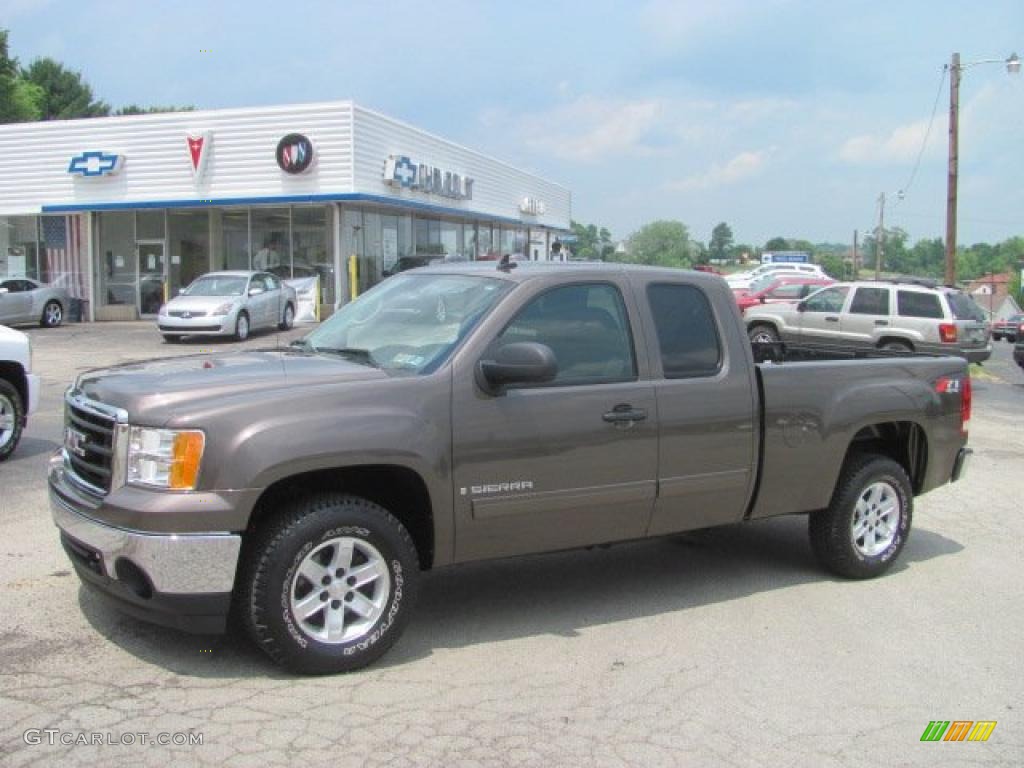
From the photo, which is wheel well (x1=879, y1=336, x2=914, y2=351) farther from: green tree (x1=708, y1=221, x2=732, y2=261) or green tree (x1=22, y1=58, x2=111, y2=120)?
green tree (x1=22, y1=58, x2=111, y2=120)

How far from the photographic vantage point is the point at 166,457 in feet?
13.2

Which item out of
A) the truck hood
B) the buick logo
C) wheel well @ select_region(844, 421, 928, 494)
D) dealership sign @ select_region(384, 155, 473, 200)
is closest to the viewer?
the truck hood

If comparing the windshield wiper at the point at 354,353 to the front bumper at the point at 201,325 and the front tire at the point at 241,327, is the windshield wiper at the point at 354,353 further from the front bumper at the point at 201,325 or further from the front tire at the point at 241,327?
the front tire at the point at 241,327

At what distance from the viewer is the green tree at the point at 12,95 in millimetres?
48938

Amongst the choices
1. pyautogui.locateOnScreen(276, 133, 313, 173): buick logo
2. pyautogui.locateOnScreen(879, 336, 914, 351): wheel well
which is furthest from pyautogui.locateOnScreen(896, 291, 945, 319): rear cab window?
pyautogui.locateOnScreen(276, 133, 313, 173): buick logo

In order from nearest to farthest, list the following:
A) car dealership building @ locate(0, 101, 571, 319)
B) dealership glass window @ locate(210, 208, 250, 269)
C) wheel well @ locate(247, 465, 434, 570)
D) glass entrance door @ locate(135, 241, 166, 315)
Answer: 1. wheel well @ locate(247, 465, 434, 570)
2. car dealership building @ locate(0, 101, 571, 319)
3. dealership glass window @ locate(210, 208, 250, 269)
4. glass entrance door @ locate(135, 241, 166, 315)

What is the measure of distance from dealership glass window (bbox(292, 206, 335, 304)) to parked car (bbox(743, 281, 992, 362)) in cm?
1413

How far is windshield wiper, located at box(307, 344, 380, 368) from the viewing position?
189 inches

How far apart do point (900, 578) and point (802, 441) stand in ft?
4.35

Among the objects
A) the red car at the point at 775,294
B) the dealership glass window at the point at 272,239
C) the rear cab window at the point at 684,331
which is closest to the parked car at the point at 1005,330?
the red car at the point at 775,294

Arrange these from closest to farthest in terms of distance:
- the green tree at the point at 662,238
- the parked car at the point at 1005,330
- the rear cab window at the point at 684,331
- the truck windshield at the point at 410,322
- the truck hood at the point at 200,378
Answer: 1. the truck hood at the point at 200,378
2. the truck windshield at the point at 410,322
3. the rear cab window at the point at 684,331
4. the green tree at the point at 662,238
5. the parked car at the point at 1005,330

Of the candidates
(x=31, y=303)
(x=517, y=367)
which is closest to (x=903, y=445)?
(x=517, y=367)

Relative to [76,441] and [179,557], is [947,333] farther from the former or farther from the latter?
[179,557]

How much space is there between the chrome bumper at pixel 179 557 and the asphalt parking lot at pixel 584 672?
18.6 inches
